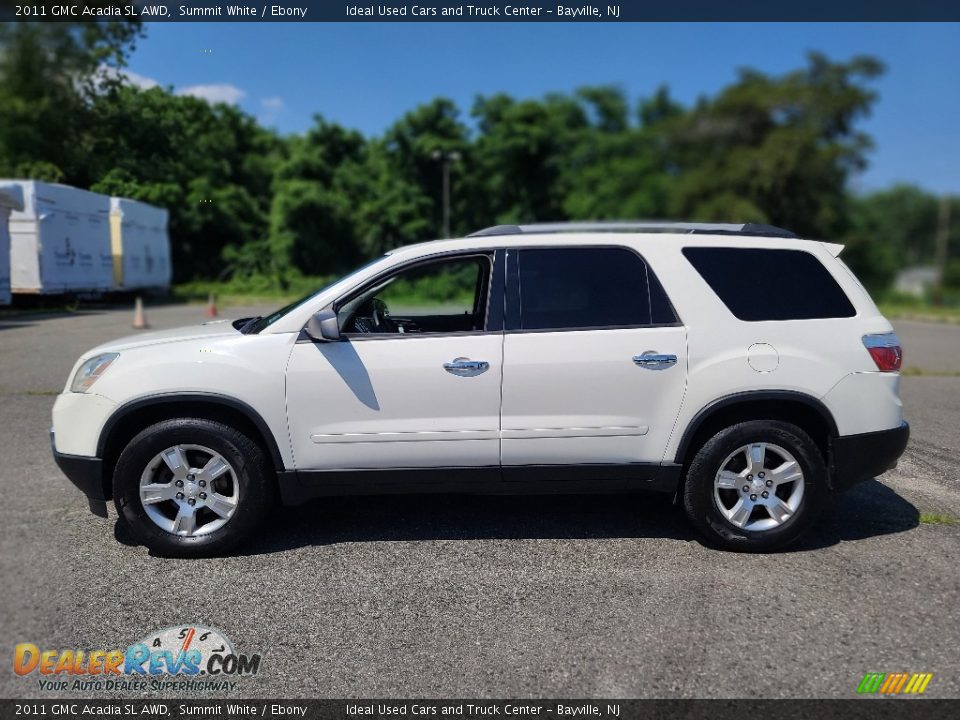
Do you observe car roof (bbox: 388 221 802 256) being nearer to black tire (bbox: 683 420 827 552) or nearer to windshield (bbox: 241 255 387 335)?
windshield (bbox: 241 255 387 335)

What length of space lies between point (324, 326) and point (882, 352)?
313 centimetres

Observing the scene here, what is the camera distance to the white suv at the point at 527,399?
12.6 ft

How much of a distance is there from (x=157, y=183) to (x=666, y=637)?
7.85m

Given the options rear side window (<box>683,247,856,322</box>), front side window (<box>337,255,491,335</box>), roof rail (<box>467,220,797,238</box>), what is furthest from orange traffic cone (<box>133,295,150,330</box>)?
rear side window (<box>683,247,856,322</box>)

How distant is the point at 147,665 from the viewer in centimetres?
288

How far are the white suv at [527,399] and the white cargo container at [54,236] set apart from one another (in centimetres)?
439

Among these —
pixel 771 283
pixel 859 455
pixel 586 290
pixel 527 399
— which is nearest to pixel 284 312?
pixel 527 399

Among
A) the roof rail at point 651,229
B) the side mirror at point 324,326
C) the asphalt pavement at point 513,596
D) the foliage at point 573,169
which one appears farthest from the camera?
the foliage at point 573,169

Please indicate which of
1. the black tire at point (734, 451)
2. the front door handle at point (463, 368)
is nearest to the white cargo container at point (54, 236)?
the front door handle at point (463, 368)

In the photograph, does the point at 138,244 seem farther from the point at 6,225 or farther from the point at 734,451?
the point at 734,451

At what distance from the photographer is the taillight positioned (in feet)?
13.2
